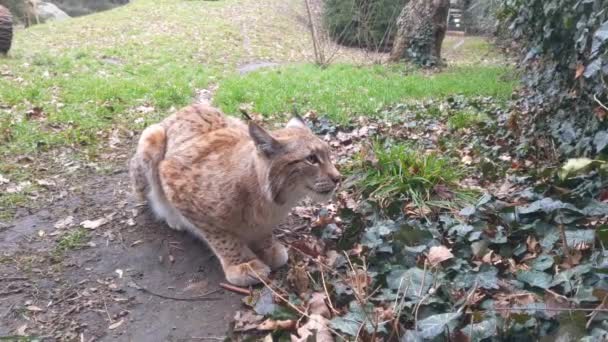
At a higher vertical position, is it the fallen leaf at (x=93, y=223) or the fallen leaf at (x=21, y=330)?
the fallen leaf at (x=93, y=223)

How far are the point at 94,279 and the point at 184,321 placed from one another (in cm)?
97

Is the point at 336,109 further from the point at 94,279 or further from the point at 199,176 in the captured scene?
the point at 94,279

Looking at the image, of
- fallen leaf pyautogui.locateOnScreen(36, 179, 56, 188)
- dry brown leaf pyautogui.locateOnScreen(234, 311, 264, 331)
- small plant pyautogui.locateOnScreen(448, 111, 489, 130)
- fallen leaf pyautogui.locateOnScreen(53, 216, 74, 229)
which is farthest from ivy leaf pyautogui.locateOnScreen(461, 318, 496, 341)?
fallen leaf pyautogui.locateOnScreen(36, 179, 56, 188)

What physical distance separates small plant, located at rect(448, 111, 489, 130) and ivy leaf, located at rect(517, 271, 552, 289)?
154 inches

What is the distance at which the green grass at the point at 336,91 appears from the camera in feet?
27.6

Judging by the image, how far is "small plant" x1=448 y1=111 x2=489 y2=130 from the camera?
21.5 ft

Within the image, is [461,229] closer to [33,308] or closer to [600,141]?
[600,141]

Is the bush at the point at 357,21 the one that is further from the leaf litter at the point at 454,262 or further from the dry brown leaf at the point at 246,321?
the dry brown leaf at the point at 246,321

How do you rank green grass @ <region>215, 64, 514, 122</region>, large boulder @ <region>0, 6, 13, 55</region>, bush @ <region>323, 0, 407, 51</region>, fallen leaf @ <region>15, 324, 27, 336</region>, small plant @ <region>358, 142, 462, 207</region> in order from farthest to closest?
bush @ <region>323, 0, 407, 51</region>
large boulder @ <region>0, 6, 13, 55</region>
green grass @ <region>215, 64, 514, 122</region>
small plant @ <region>358, 142, 462, 207</region>
fallen leaf @ <region>15, 324, 27, 336</region>

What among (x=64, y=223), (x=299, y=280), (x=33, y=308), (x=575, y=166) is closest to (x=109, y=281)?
(x=33, y=308)

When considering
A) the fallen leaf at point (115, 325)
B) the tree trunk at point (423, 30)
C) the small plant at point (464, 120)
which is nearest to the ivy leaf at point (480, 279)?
the fallen leaf at point (115, 325)

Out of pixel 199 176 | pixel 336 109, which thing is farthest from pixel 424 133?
pixel 199 176

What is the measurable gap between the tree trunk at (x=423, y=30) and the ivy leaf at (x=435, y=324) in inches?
535

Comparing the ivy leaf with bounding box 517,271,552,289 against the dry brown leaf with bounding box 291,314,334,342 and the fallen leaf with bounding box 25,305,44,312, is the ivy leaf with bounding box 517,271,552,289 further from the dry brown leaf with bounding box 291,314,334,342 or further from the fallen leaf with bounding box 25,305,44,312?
the fallen leaf with bounding box 25,305,44,312
